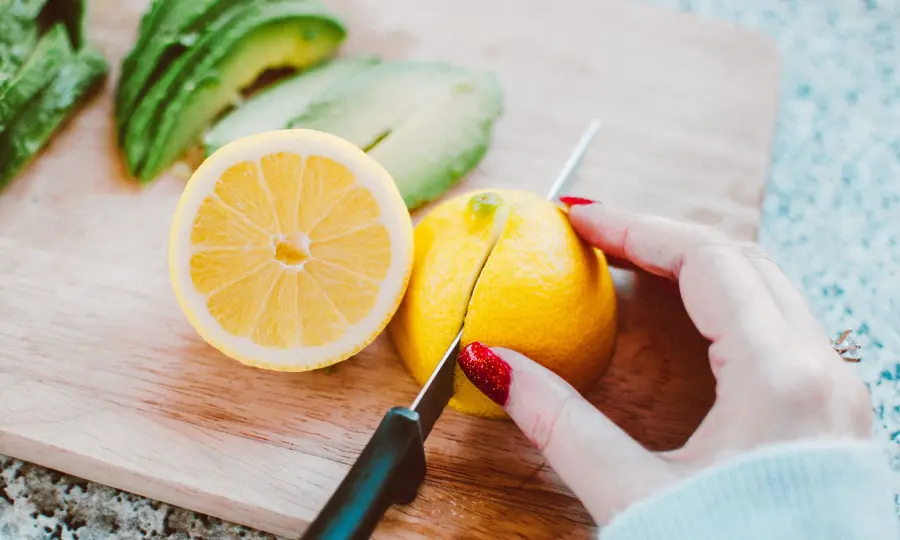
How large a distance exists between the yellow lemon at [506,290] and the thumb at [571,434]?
0.04m

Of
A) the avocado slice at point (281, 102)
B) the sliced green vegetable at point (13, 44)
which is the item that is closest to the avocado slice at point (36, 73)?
the sliced green vegetable at point (13, 44)

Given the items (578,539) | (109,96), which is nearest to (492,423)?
(578,539)

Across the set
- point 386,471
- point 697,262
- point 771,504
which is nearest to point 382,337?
point 386,471

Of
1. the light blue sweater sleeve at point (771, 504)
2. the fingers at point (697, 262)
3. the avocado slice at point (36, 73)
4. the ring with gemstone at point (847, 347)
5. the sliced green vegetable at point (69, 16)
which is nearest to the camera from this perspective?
the light blue sweater sleeve at point (771, 504)

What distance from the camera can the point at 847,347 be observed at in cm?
88

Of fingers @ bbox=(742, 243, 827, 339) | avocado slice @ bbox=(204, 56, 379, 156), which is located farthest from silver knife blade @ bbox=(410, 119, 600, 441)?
avocado slice @ bbox=(204, 56, 379, 156)

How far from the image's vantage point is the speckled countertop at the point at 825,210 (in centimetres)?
86

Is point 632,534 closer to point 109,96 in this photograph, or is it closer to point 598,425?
point 598,425

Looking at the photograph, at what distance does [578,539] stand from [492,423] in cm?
16

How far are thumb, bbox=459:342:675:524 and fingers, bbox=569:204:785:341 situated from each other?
17 centimetres

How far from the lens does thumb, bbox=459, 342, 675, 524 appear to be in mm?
637

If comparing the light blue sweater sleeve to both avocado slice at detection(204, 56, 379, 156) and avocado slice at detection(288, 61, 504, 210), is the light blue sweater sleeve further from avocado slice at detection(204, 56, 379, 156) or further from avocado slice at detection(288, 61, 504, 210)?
avocado slice at detection(204, 56, 379, 156)

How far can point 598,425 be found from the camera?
0.68 metres

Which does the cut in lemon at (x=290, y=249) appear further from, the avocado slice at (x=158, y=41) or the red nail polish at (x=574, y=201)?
the avocado slice at (x=158, y=41)
